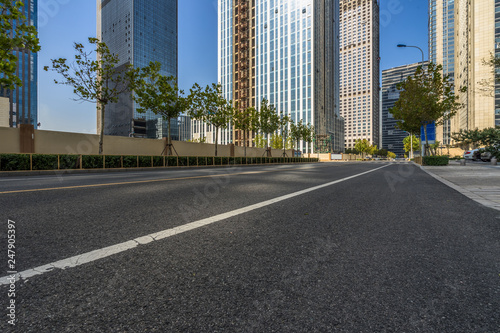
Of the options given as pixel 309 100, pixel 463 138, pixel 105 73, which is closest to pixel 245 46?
pixel 309 100

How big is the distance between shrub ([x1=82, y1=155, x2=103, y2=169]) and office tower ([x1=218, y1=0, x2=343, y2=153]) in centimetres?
7493

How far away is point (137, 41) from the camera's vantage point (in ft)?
374

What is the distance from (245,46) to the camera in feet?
335

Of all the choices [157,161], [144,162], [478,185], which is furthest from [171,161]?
[478,185]

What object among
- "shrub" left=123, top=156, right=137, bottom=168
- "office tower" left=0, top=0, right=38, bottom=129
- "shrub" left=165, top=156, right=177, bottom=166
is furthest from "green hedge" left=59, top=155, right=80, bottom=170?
"office tower" left=0, top=0, right=38, bottom=129

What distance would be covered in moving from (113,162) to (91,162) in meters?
1.47

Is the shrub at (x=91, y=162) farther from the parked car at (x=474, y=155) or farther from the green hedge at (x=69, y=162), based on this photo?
the parked car at (x=474, y=155)

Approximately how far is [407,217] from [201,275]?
3.05 meters

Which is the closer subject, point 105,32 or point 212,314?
point 212,314

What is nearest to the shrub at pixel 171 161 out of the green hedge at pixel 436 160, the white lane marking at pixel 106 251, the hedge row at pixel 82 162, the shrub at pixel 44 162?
the hedge row at pixel 82 162

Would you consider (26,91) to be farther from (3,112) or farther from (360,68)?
(360,68)

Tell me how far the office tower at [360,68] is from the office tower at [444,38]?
3500 cm

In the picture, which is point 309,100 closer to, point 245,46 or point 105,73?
point 245,46

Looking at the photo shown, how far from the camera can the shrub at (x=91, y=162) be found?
15227 millimetres
